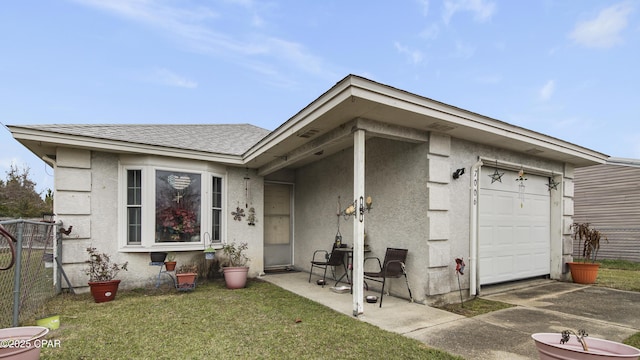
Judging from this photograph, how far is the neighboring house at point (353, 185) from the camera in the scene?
4340 millimetres

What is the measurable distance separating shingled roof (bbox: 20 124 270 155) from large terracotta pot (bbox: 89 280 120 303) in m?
2.31

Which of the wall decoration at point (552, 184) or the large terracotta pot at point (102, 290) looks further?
the wall decoration at point (552, 184)

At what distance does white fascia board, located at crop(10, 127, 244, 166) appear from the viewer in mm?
4676

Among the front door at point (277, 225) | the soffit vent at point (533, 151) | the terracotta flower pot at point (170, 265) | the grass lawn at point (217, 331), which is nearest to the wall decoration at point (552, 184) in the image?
the soffit vent at point (533, 151)

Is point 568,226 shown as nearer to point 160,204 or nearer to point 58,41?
point 160,204

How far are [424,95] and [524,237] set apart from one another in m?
4.06

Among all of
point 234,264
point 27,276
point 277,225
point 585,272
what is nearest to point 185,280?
point 234,264

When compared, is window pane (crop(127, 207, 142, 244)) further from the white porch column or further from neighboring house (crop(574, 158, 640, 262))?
neighboring house (crop(574, 158, 640, 262))

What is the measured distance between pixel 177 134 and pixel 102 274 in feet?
10.4

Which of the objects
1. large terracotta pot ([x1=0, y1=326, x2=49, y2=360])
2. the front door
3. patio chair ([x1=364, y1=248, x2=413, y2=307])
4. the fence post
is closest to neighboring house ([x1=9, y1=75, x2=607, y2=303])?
patio chair ([x1=364, y1=248, x2=413, y2=307])

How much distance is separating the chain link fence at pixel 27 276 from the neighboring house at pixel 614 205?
516 inches

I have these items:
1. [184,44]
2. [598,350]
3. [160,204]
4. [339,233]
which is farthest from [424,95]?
[184,44]

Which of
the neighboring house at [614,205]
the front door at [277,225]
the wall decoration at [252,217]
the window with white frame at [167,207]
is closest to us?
the window with white frame at [167,207]

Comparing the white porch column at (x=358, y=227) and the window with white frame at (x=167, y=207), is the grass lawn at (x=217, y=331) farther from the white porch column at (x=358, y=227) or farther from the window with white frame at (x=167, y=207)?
the window with white frame at (x=167, y=207)
